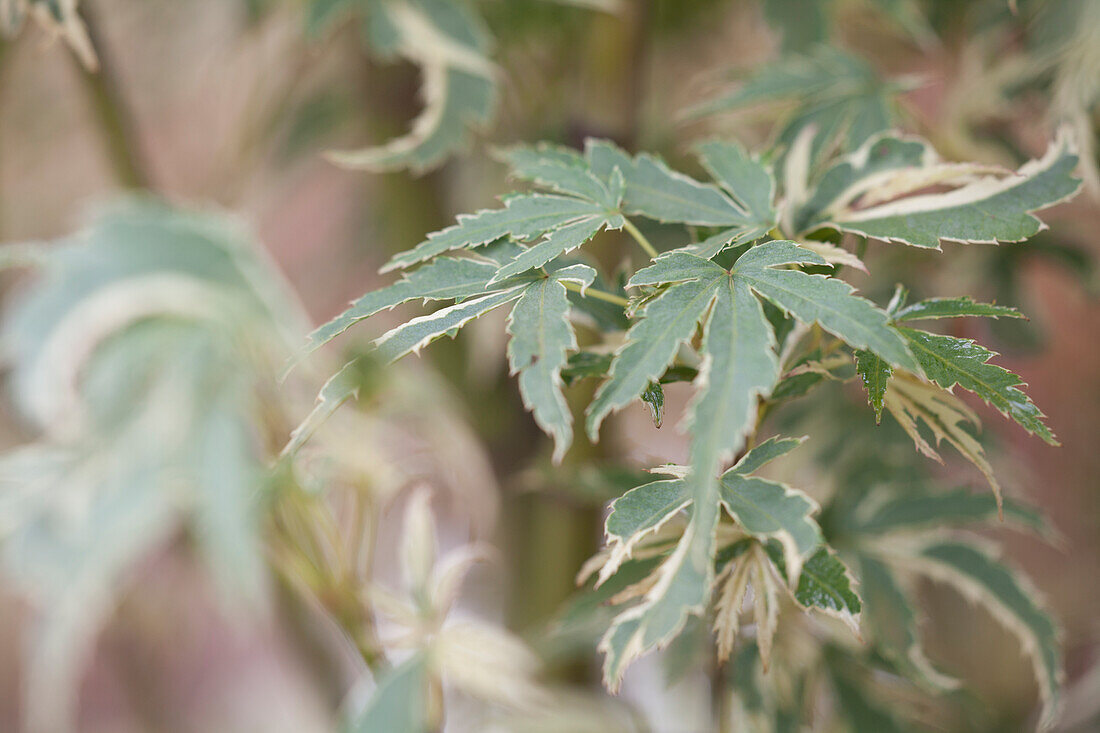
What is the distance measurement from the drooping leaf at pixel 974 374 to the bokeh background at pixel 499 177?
0.15 m

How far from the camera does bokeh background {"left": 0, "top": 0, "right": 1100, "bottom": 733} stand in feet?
1.32

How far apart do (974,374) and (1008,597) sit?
0.47ft

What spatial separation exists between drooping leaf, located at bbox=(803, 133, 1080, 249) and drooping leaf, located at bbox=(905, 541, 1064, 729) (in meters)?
0.14

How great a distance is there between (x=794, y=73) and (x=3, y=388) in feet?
1.63

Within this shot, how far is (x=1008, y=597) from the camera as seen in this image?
285 millimetres

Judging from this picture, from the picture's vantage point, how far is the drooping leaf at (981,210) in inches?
7.8

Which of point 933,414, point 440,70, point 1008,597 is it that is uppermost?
point 440,70

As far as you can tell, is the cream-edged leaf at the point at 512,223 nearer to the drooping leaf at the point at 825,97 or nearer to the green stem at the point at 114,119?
the drooping leaf at the point at 825,97

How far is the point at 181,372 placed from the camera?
320 mm

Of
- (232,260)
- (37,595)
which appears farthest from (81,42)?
(37,595)

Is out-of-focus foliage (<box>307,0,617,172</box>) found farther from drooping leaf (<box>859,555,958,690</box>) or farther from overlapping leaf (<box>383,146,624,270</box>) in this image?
drooping leaf (<box>859,555,958,690</box>)

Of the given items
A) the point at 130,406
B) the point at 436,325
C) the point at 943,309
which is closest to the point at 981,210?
the point at 943,309

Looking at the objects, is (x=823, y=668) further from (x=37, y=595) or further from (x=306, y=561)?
(x=37, y=595)

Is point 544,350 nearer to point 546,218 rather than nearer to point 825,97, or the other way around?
point 546,218
